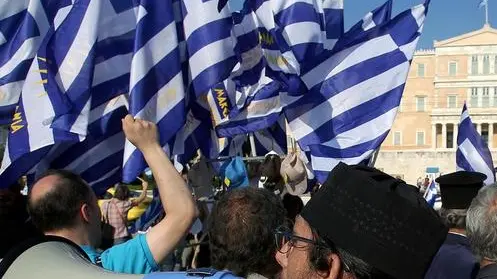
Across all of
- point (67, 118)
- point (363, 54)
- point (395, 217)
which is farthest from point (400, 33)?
point (395, 217)

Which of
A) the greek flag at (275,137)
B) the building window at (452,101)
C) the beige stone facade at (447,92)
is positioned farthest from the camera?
the building window at (452,101)

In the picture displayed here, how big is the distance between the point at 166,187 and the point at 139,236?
278 millimetres

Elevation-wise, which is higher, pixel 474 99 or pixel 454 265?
pixel 454 265

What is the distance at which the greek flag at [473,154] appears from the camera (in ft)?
22.5

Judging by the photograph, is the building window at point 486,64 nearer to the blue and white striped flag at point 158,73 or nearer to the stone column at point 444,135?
the stone column at point 444,135

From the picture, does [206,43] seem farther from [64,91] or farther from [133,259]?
[133,259]

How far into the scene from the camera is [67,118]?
13.9 ft

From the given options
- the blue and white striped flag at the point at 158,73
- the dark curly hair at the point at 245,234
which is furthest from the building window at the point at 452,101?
the dark curly hair at the point at 245,234

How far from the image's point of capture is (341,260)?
4.97 ft

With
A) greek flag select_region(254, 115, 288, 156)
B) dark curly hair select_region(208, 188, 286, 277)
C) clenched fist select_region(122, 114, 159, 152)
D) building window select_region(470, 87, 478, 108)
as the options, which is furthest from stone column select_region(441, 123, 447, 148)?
clenched fist select_region(122, 114, 159, 152)

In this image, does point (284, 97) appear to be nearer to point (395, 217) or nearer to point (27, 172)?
point (27, 172)

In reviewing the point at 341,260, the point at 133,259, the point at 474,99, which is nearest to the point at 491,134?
the point at 474,99

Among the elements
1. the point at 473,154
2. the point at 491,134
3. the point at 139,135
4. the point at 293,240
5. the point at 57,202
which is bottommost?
the point at 491,134

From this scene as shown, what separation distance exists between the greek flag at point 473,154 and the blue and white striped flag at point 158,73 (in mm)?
3542
